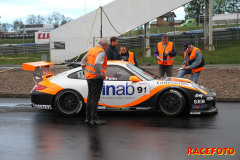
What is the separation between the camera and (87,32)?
2486cm

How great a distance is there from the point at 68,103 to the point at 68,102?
0.02 metres

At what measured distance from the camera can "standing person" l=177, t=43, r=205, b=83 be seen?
10516 mm

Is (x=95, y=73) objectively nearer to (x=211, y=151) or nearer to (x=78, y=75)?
(x=78, y=75)

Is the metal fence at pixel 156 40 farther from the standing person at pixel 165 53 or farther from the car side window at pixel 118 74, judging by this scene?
the car side window at pixel 118 74

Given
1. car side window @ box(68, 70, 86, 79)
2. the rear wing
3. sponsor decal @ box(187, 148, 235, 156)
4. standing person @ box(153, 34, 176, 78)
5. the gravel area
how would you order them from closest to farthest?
sponsor decal @ box(187, 148, 235, 156) → car side window @ box(68, 70, 86, 79) → the rear wing → standing person @ box(153, 34, 176, 78) → the gravel area

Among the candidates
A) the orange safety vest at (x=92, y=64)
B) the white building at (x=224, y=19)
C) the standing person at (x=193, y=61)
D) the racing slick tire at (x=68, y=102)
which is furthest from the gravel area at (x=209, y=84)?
the white building at (x=224, y=19)

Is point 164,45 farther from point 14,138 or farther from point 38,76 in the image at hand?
point 14,138

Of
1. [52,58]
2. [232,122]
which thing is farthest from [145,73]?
→ [52,58]

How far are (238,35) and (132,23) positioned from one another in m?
11.8

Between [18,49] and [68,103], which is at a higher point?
[18,49]

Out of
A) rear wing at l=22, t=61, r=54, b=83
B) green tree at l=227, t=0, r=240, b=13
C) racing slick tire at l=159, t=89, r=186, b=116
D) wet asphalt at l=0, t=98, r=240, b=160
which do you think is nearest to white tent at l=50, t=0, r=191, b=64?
rear wing at l=22, t=61, r=54, b=83

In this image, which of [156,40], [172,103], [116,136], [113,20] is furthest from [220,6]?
[116,136]

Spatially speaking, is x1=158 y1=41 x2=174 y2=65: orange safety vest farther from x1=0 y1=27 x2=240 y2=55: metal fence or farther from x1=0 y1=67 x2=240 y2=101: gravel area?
x1=0 y1=27 x2=240 y2=55: metal fence

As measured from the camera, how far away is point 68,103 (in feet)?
28.5
